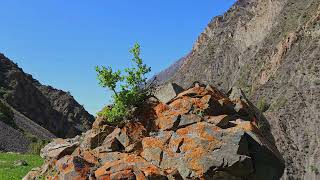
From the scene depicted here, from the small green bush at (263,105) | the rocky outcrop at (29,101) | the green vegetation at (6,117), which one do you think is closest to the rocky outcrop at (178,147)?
the green vegetation at (6,117)

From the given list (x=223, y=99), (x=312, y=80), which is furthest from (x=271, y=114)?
(x=223, y=99)

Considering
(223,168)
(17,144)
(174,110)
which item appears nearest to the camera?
(223,168)

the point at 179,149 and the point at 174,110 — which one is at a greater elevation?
A: the point at 174,110

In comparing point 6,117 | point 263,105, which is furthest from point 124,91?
point 263,105

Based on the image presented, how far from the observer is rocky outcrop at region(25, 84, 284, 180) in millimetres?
20734

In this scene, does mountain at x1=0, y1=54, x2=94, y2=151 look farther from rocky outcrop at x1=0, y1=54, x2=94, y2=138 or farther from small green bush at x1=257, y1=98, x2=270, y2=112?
small green bush at x1=257, y1=98, x2=270, y2=112

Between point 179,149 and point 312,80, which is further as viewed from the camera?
point 312,80

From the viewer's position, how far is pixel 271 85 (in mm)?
190375

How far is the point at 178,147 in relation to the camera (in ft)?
72.4

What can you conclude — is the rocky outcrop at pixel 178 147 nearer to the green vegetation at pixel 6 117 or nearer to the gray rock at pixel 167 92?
the gray rock at pixel 167 92

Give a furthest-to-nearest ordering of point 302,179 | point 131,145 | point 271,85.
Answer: point 271,85, point 302,179, point 131,145

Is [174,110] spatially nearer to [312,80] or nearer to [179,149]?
[179,149]

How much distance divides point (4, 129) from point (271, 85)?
128 metres

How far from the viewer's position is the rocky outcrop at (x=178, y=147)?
68.0ft
